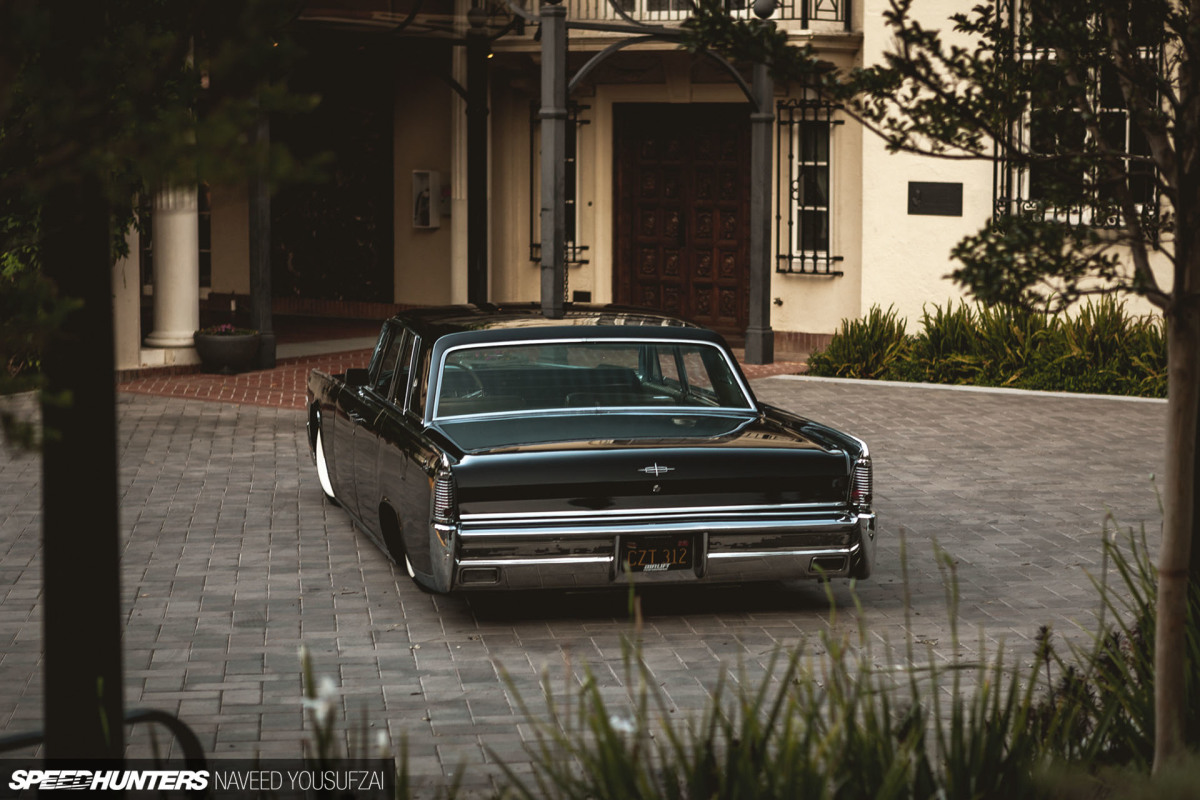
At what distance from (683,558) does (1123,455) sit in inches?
257

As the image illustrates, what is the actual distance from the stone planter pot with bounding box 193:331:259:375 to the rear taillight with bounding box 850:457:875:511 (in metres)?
11.6

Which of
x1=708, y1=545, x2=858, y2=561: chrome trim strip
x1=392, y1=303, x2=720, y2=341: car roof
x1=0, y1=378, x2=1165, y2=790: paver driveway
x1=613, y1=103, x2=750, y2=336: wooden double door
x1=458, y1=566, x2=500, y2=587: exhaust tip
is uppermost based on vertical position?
x1=613, y1=103, x2=750, y2=336: wooden double door

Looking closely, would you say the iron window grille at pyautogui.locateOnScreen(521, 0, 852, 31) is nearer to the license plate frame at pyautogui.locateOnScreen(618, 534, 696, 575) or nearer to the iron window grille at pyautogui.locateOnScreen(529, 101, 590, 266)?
the iron window grille at pyautogui.locateOnScreen(529, 101, 590, 266)

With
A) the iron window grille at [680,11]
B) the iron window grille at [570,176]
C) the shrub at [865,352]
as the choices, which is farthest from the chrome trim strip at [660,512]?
the iron window grille at [570,176]

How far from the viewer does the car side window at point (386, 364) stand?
907cm

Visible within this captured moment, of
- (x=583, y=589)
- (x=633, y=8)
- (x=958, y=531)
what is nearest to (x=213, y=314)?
(x=633, y=8)

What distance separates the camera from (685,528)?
7.22 m

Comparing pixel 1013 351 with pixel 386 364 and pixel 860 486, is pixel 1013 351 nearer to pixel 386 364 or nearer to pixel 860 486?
pixel 386 364

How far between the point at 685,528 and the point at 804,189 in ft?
47.6

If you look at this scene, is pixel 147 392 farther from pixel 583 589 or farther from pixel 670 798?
pixel 670 798

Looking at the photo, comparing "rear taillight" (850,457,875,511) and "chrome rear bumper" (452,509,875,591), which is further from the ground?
"rear taillight" (850,457,875,511)

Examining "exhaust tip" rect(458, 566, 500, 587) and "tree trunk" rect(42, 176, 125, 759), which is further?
Result: "exhaust tip" rect(458, 566, 500, 587)

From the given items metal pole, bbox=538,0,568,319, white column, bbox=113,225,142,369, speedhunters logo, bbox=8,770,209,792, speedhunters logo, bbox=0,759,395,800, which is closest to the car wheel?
speedhunters logo, bbox=0,759,395,800

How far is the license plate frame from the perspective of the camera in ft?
23.5
